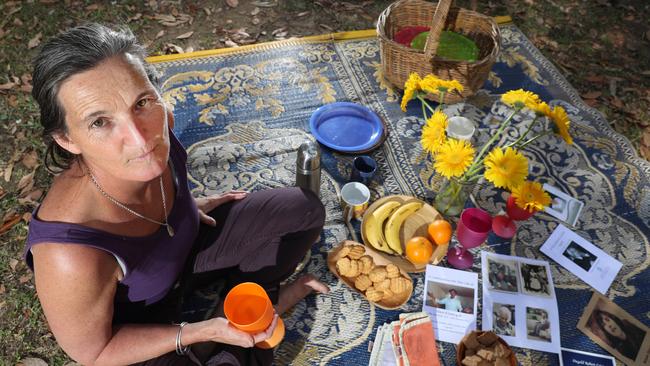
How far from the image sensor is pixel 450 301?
2.43 m

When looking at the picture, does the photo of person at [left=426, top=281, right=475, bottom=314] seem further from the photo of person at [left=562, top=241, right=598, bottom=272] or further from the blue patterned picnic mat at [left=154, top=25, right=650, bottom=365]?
the photo of person at [left=562, top=241, right=598, bottom=272]

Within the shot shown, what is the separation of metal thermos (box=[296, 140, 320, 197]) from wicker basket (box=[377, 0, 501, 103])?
1235mm

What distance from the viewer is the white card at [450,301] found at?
2.33 metres

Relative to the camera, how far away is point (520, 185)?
206 centimetres

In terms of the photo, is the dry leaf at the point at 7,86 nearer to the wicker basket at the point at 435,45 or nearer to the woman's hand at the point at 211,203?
the woman's hand at the point at 211,203

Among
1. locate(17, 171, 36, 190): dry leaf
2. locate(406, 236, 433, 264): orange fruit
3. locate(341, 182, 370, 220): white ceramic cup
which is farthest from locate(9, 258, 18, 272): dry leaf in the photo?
locate(406, 236, 433, 264): orange fruit

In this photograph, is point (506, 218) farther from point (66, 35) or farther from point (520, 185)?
point (66, 35)

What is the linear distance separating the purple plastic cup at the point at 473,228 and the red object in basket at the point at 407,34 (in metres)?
1.74

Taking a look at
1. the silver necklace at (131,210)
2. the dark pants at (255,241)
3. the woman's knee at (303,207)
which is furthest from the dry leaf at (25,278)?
the woman's knee at (303,207)

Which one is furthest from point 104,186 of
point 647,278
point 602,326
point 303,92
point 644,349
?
point 647,278

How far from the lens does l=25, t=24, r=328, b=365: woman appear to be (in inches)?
54.7

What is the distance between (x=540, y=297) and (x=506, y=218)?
0.50m

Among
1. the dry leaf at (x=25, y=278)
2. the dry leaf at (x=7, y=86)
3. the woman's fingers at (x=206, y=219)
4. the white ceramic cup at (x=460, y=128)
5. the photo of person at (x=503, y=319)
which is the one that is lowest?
the dry leaf at (x=25, y=278)

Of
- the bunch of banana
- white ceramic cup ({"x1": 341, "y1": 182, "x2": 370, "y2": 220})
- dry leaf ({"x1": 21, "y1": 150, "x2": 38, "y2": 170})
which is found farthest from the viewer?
dry leaf ({"x1": 21, "y1": 150, "x2": 38, "y2": 170})
